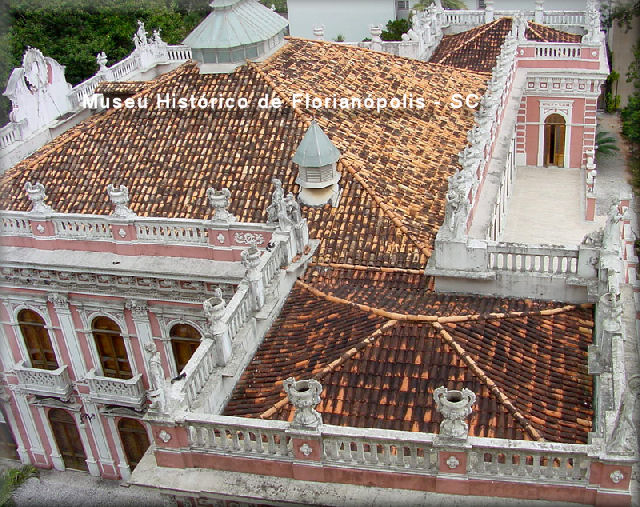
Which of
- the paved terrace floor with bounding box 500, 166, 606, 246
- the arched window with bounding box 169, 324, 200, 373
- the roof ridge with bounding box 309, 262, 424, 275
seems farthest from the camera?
the paved terrace floor with bounding box 500, 166, 606, 246

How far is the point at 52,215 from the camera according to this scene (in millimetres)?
23453

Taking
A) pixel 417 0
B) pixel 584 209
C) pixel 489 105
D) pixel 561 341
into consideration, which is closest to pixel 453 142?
pixel 489 105

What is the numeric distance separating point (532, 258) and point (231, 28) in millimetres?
13486

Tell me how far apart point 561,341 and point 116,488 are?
16744 mm

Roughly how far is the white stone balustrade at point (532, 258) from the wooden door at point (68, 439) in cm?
1545

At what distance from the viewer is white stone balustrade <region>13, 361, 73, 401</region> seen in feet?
83.7

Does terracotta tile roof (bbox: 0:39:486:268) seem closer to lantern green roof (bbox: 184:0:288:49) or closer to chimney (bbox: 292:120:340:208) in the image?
chimney (bbox: 292:120:340:208)

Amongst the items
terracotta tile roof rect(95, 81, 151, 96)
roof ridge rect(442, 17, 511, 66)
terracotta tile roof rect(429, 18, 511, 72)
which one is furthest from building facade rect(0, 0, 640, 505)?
roof ridge rect(442, 17, 511, 66)

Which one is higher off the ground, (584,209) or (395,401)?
(395,401)

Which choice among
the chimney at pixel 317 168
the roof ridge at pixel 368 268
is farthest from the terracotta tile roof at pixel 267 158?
the chimney at pixel 317 168

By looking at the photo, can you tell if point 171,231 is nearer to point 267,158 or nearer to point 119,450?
point 267,158

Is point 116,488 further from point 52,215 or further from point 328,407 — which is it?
point 328,407

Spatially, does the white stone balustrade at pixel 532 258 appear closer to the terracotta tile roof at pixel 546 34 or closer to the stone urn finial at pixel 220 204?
the stone urn finial at pixel 220 204

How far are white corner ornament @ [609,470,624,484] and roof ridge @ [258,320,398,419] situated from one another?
527cm
